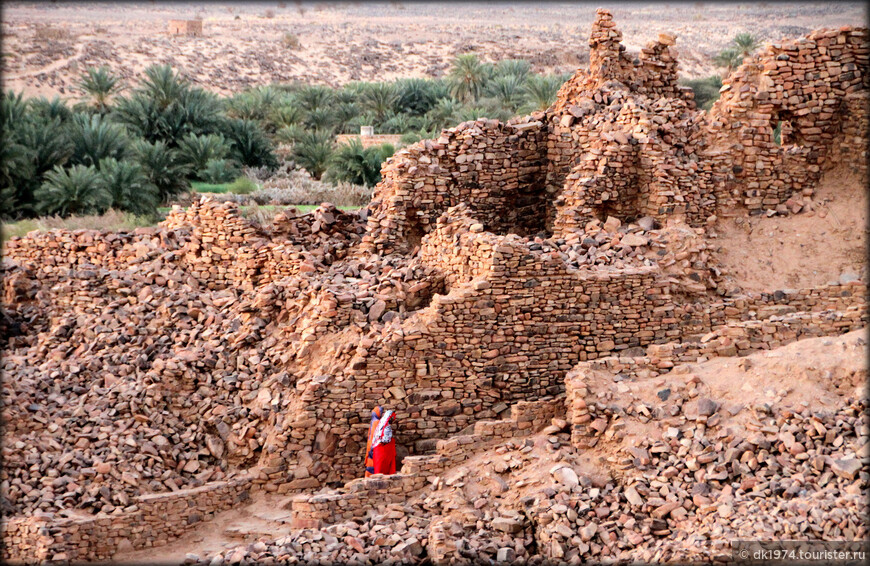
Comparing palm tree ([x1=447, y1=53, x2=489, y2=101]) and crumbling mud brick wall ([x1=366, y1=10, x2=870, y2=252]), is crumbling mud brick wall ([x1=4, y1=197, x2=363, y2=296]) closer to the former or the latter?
crumbling mud brick wall ([x1=366, y1=10, x2=870, y2=252])

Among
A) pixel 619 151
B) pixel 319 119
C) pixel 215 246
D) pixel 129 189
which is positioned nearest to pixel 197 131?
pixel 319 119

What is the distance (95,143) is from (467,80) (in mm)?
14780

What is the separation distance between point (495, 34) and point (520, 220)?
49050 mm

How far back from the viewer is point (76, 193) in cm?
2586

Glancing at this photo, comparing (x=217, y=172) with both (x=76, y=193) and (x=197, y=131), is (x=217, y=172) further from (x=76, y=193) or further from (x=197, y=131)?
(x=76, y=193)

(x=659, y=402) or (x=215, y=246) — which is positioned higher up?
(x=215, y=246)

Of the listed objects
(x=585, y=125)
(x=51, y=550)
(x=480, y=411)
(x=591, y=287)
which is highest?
(x=585, y=125)

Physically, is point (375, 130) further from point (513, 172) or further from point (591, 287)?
point (591, 287)

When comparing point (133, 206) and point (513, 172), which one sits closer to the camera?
point (513, 172)

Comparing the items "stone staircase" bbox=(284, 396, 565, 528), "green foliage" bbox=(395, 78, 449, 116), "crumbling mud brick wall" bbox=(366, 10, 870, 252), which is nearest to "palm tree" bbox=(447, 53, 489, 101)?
"green foliage" bbox=(395, 78, 449, 116)

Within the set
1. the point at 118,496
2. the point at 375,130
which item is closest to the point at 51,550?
the point at 118,496

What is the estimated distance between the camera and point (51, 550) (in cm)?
1435

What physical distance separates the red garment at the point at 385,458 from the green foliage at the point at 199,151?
15209 mm

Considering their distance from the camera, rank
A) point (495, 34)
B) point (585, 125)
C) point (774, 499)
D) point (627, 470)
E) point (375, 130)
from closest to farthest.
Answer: point (774, 499) < point (627, 470) < point (585, 125) < point (375, 130) < point (495, 34)
